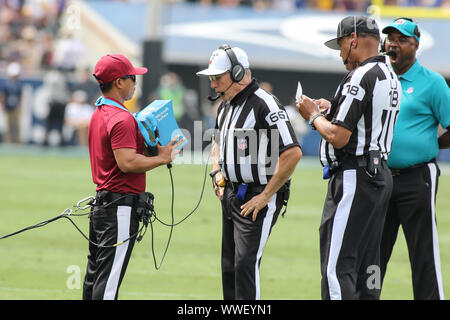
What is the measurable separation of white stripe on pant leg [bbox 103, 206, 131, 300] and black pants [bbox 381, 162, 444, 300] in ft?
7.79

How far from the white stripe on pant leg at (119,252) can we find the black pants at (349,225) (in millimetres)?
1490

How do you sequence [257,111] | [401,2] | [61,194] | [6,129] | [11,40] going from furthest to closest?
[401,2] → [11,40] → [6,129] → [61,194] → [257,111]

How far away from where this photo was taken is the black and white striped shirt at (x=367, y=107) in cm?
577

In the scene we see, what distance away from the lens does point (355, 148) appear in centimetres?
591

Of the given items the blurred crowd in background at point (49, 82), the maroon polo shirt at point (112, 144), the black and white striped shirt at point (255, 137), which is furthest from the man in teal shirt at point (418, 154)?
the blurred crowd in background at point (49, 82)

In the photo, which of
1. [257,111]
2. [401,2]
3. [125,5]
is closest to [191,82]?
[125,5]

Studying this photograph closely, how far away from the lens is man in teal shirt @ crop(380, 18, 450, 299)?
6801 mm

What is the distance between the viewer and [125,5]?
28.4 metres

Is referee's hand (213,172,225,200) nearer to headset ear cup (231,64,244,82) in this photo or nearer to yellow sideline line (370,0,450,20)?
headset ear cup (231,64,244,82)

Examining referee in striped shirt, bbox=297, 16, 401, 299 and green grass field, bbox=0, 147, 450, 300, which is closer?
referee in striped shirt, bbox=297, 16, 401, 299

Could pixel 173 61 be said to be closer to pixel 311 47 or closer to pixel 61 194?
pixel 311 47

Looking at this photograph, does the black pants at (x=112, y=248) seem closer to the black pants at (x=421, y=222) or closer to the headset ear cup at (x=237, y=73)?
the headset ear cup at (x=237, y=73)

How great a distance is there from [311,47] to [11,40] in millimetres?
10204

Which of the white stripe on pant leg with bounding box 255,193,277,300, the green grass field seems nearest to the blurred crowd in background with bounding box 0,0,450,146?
the green grass field
